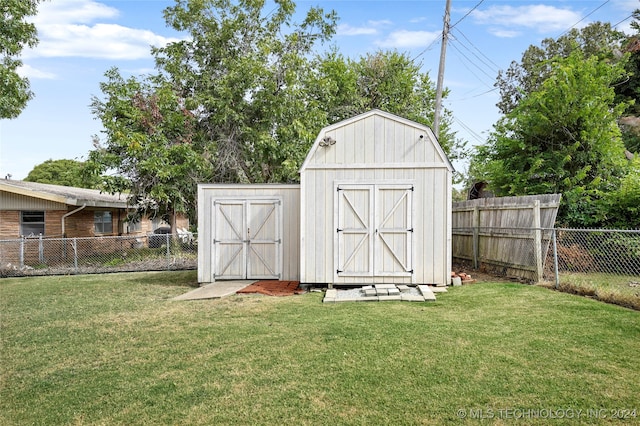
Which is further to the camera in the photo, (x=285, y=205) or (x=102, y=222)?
(x=102, y=222)

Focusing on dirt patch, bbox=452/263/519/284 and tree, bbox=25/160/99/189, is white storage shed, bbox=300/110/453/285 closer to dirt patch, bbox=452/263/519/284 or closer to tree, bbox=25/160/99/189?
dirt patch, bbox=452/263/519/284

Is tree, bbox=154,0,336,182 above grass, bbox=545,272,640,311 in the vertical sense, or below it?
above

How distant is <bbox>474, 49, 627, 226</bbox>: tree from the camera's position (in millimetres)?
10781

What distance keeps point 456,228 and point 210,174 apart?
8.59m

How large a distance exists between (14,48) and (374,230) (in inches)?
616

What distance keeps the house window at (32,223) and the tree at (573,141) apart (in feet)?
51.2

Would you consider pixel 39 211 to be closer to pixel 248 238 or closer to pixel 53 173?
pixel 248 238

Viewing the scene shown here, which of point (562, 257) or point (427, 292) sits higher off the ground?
point (562, 257)

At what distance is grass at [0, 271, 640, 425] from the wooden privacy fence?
5.06ft

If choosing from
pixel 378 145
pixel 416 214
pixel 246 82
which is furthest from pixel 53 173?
pixel 416 214

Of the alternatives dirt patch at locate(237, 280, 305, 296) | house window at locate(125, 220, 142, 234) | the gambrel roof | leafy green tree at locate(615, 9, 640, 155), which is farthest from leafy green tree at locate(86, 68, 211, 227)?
leafy green tree at locate(615, 9, 640, 155)

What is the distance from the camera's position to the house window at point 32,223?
1576 centimetres

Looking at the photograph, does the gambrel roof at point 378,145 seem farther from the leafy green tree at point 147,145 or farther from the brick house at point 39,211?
the brick house at point 39,211

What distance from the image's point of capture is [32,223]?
15.8m
